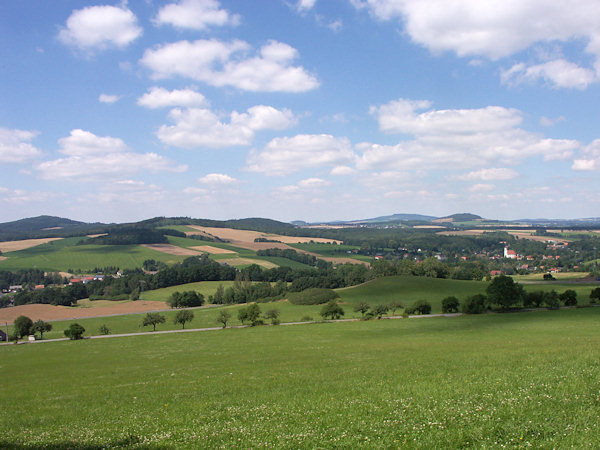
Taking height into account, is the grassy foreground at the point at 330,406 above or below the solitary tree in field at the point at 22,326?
above

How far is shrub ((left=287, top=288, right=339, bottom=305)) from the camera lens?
115312 mm

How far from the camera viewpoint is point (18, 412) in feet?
62.7

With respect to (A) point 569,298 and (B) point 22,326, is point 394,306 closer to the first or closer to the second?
(A) point 569,298

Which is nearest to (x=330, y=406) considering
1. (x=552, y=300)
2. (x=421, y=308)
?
(x=421, y=308)

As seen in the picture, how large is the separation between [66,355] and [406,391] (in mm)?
51267

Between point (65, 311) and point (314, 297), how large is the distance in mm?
73781

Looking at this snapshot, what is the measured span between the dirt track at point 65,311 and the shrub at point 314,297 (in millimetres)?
40759

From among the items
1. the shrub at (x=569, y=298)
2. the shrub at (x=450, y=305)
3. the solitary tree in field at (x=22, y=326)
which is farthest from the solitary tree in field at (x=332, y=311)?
the solitary tree in field at (x=22, y=326)

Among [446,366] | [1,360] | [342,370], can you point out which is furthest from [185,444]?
[1,360]

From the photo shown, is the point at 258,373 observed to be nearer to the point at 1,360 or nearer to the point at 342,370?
the point at 342,370

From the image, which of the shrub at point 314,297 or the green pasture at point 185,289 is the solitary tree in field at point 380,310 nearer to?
the shrub at point 314,297

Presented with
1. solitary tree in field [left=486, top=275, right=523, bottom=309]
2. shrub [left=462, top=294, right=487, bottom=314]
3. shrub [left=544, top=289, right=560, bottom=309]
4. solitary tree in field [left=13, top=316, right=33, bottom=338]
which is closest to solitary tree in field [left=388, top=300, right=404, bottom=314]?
shrub [left=462, top=294, right=487, bottom=314]

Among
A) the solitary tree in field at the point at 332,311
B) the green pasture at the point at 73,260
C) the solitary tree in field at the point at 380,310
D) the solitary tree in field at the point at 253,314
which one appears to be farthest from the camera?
the green pasture at the point at 73,260

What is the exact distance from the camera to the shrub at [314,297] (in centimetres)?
11531
